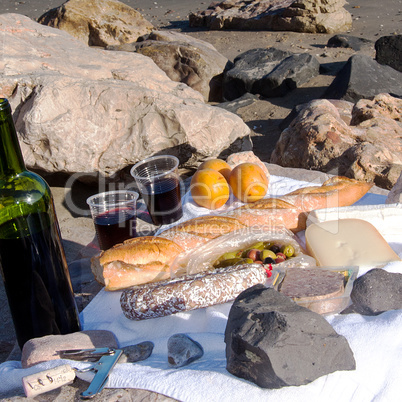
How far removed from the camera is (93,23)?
861 centimetres

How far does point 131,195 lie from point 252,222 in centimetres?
78

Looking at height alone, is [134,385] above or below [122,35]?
below

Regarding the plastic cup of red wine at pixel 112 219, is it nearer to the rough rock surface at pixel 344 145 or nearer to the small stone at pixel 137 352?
the small stone at pixel 137 352

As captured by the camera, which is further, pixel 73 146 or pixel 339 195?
pixel 73 146

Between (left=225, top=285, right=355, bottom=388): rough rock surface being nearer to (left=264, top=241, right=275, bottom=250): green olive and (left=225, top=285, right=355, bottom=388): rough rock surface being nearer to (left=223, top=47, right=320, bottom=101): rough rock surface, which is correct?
(left=264, top=241, right=275, bottom=250): green olive

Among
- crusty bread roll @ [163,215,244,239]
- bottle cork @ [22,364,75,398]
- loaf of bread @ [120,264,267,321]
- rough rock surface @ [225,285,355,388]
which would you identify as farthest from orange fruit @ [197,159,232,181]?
bottle cork @ [22,364,75,398]

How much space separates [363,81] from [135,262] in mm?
4898

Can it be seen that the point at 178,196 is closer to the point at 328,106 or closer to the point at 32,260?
the point at 32,260

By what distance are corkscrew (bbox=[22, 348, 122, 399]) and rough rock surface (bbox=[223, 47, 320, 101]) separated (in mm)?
6198

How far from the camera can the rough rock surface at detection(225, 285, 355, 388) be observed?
1303 mm

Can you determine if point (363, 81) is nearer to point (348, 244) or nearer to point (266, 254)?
point (348, 244)

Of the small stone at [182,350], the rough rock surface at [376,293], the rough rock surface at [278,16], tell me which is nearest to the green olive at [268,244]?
the rough rock surface at [376,293]

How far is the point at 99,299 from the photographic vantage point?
2.11 m

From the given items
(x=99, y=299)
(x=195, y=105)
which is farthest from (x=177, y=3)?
(x=99, y=299)
